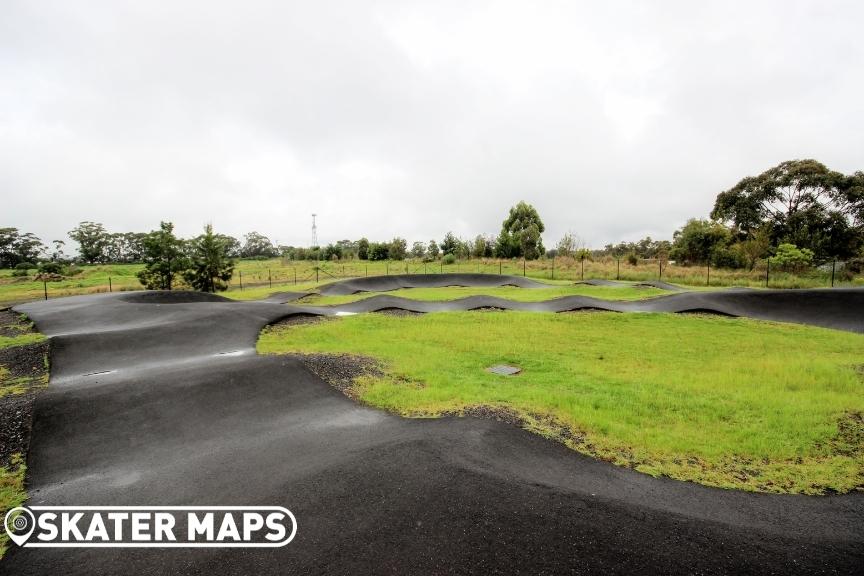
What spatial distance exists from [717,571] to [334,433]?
401cm

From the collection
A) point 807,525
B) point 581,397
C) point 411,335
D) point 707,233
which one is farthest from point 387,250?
point 807,525

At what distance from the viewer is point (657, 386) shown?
23.2 ft

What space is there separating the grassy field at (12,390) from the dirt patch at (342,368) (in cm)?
385

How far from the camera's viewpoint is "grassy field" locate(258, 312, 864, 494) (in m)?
4.61

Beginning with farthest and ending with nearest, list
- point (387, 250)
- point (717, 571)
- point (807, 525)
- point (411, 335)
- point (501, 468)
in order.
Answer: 1. point (387, 250)
2. point (411, 335)
3. point (501, 468)
4. point (807, 525)
5. point (717, 571)

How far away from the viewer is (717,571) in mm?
2715

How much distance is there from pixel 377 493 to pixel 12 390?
7.05m

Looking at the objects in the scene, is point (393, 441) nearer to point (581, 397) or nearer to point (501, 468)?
point (501, 468)

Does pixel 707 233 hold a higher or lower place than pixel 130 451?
higher

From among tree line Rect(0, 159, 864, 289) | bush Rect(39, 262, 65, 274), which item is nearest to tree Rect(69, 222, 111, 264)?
tree line Rect(0, 159, 864, 289)

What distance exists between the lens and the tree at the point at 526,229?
151 ft

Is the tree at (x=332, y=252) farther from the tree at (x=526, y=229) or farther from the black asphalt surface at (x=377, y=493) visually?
the black asphalt surface at (x=377, y=493)

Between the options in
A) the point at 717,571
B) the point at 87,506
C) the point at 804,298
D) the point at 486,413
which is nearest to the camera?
the point at 717,571

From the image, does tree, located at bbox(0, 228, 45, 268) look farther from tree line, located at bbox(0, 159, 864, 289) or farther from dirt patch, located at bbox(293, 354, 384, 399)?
dirt patch, located at bbox(293, 354, 384, 399)
